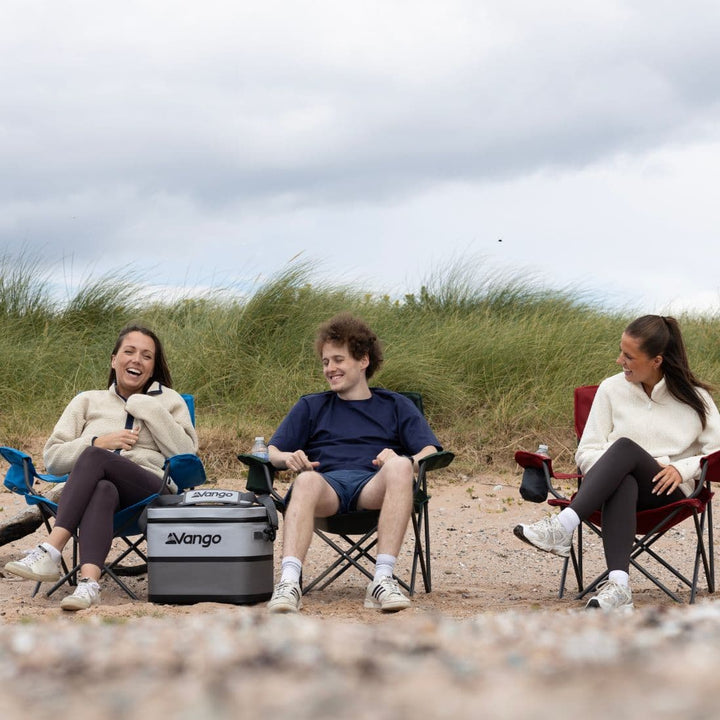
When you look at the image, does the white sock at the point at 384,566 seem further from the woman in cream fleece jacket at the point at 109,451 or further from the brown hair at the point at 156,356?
the brown hair at the point at 156,356

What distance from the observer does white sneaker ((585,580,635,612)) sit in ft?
11.0

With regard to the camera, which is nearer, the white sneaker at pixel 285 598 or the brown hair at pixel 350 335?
the white sneaker at pixel 285 598

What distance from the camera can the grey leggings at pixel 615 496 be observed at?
3545 mm

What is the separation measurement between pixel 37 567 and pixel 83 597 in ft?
0.83

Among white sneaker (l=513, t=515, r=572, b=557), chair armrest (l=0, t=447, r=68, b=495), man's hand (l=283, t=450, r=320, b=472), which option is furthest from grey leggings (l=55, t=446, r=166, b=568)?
white sneaker (l=513, t=515, r=572, b=557)

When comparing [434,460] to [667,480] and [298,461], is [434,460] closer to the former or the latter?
[298,461]

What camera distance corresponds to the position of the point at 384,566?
11.8 ft

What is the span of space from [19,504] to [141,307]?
3.62m

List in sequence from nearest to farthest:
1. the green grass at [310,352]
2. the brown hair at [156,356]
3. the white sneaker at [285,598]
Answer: the white sneaker at [285,598] → the brown hair at [156,356] → the green grass at [310,352]

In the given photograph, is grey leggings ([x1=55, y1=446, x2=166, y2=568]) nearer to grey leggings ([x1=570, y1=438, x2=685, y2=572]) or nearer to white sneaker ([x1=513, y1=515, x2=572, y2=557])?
white sneaker ([x1=513, y1=515, x2=572, y2=557])

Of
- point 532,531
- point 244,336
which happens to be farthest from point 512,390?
point 532,531

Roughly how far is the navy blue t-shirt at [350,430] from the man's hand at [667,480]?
0.82 metres

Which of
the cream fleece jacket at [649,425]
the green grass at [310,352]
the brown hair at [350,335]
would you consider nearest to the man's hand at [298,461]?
the brown hair at [350,335]

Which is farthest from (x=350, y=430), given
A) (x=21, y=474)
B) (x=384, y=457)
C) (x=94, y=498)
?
(x=21, y=474)
